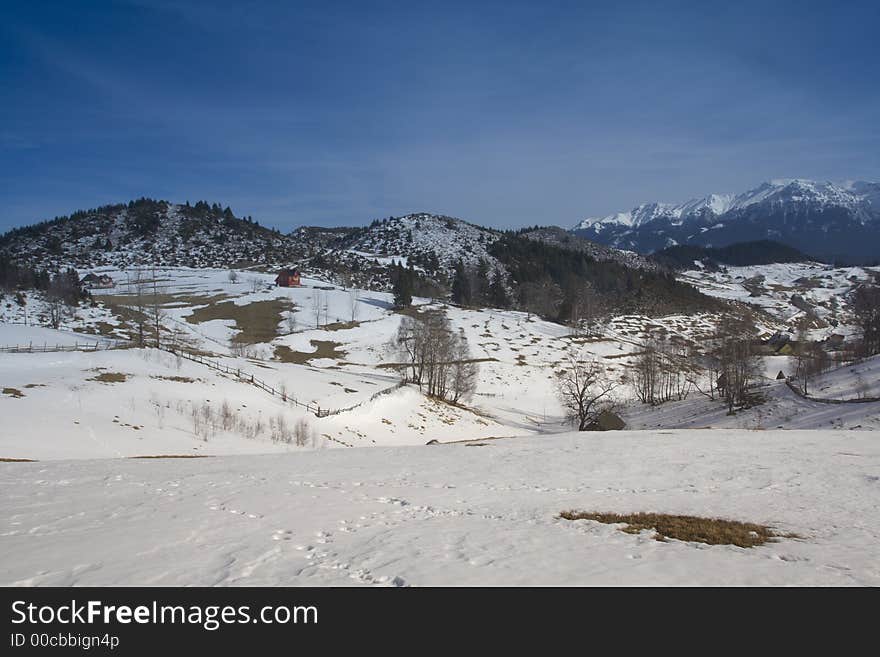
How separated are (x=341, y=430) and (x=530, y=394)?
48217 mm

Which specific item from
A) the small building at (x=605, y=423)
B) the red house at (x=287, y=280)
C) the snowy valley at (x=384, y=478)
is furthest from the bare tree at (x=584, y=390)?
the red house at (x=287, y=280)

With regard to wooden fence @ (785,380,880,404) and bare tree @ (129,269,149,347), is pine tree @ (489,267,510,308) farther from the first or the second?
wooden fence @ (785,380,880,404)

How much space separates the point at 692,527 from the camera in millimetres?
11641

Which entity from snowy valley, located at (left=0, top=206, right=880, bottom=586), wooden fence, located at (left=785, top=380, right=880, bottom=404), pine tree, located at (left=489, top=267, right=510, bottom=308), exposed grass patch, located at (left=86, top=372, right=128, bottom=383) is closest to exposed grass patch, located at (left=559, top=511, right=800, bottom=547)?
snowy valley, located at (left=0, top=206, right=880, bottom=586)

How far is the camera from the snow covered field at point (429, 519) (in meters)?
8.67

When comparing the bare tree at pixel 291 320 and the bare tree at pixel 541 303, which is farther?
the bare tree at pixel 541 303

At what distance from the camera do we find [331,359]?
102000 mm

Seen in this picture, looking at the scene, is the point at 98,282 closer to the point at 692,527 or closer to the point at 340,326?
the point at 340,326

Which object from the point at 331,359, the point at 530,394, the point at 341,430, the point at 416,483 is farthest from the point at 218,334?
the point at 416,483

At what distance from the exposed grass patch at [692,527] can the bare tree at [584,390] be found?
→ 46.6m

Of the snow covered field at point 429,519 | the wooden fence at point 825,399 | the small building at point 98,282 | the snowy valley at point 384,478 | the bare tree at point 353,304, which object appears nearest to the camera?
the snow covered field at point 429,519

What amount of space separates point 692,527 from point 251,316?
136 metres

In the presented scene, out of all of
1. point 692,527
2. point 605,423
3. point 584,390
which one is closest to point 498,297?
point 584,390

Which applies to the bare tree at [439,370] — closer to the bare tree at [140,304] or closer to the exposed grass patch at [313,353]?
the exposed grass patch at [313,353]
